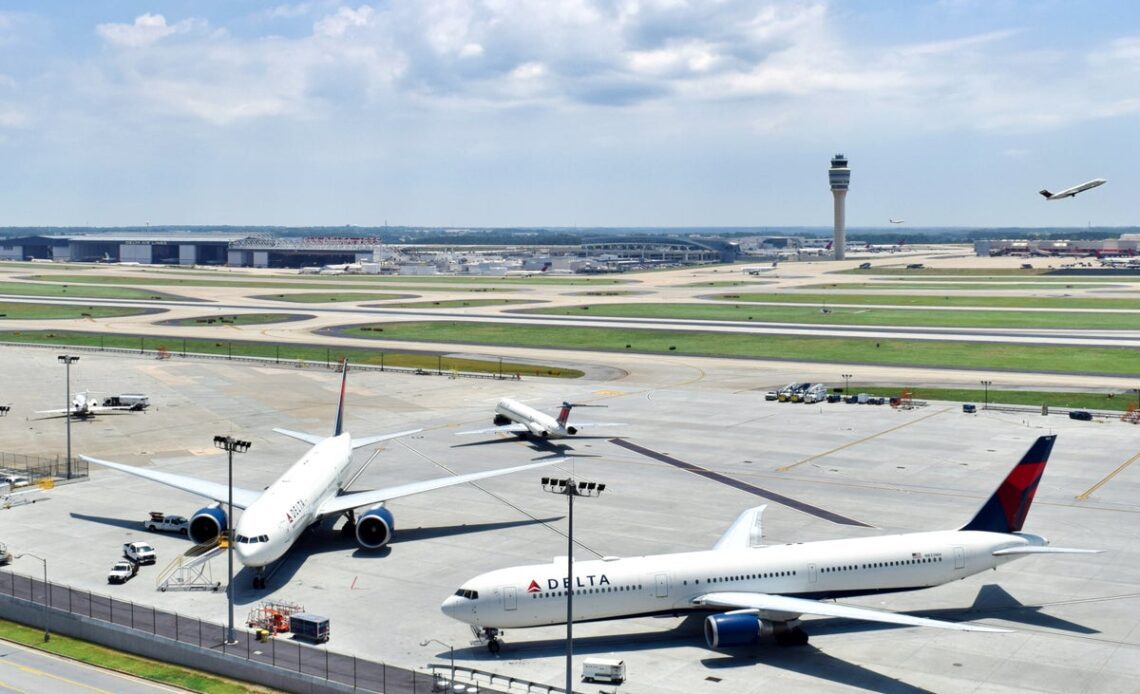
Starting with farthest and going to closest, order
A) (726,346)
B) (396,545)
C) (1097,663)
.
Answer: (726,346)
(396,545)
(1097,663)

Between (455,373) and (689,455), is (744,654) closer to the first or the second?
(689,455)

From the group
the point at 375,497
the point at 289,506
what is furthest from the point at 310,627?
the point at 375,497

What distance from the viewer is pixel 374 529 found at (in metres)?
56.0

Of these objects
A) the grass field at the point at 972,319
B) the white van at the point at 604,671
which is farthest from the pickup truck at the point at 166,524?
the grass field at the point at 972,319

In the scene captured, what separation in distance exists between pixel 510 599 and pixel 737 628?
853 centimetres

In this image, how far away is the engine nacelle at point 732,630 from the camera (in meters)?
42.0

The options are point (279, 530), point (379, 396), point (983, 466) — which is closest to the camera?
point (279, 530)

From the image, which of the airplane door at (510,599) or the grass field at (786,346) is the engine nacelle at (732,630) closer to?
the airplane door at (510,599)

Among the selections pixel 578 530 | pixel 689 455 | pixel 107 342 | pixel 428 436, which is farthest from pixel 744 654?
pixel 107 342

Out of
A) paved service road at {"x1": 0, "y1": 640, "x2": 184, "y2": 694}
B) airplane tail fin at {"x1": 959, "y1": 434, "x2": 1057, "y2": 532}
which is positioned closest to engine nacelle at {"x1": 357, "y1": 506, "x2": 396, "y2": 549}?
paved service road at {"x1": 0, "y1": 640, "x2": 184, "y2": 694}

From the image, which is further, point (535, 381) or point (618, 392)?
point (535, 381)

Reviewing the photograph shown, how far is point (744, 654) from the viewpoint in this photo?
Result: 42688 mm

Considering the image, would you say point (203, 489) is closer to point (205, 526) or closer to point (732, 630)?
point (205, 526)

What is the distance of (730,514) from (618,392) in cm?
5018
